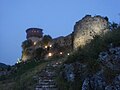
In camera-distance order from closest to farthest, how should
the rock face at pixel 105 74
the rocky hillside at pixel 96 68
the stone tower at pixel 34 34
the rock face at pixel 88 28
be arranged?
1. the rock face at pixel 105 74
2. the rocky hillside at pixel 96 68
3. the rock face at pixel 88 28
4. the stone tower at pixel 34 34

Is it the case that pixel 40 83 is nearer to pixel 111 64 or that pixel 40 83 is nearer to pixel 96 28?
pixel 111 64

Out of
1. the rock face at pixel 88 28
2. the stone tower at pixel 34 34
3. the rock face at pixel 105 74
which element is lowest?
the rock face at pixel 105 74

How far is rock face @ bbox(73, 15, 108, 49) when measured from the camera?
2698 cm

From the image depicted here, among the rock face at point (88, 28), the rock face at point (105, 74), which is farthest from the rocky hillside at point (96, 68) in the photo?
the rock face at point (88, 28)

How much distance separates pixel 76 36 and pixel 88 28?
5.06 ft

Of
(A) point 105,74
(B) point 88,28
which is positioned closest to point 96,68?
(A) point 105,74

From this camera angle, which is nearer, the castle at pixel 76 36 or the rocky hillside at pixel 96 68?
the rocky hillside at pixel 96 68

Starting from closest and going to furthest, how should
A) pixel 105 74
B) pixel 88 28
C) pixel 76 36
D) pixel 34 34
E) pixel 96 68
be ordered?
pixel 105 74 < pixel 96 68 < pixel 88 28 < pixel 76 36 < pixel 34 34

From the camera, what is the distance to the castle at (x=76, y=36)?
27005 mm

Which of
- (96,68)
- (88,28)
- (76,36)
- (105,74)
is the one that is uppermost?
(88,28)

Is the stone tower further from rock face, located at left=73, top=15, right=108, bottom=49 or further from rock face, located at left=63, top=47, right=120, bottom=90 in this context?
rock face, located at left=63, top=47, right=120, bottom=90

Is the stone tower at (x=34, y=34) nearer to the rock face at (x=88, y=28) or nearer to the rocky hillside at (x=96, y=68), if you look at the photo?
the rock face at (x=88, y=28)

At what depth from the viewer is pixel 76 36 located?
27766mm

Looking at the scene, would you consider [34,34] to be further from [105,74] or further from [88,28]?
[105,74]
